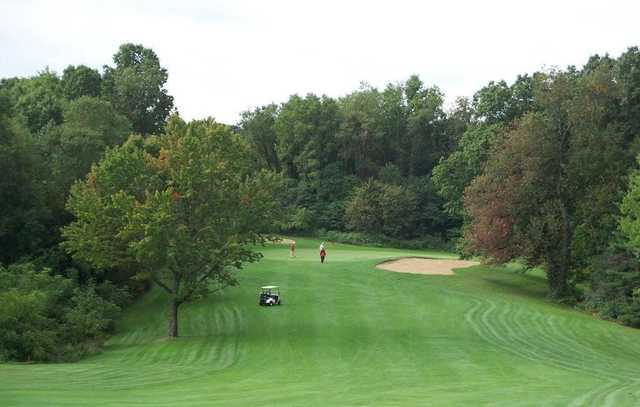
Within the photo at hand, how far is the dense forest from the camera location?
3353cm

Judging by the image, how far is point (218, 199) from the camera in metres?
34.2

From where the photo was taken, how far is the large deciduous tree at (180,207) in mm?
32562

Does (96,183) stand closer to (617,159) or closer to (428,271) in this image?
(428,271)

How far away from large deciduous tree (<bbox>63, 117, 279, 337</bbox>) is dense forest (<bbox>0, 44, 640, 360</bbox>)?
8 cm

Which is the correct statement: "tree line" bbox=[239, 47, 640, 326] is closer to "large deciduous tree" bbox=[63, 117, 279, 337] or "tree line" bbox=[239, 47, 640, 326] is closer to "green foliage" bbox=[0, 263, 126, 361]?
"large deciduous tree" bbox=[63, 117, 279, 337]

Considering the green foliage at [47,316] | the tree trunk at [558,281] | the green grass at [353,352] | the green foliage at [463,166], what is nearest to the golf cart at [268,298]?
the green grass at [353,352]

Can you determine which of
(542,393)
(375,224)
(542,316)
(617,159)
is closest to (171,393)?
(542,393)

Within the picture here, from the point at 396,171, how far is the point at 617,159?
4348 centimetres

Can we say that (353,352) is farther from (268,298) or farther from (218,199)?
(268,298)

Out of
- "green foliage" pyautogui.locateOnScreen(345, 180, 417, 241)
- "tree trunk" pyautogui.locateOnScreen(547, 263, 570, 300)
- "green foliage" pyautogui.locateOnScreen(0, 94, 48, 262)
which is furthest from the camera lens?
"green foliage" pyautogui.locateOnScreen(345, 180, 417, 241)

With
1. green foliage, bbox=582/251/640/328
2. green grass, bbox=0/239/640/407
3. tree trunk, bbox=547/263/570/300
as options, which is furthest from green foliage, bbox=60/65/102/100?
green foliage, bbox=582/251/640/328

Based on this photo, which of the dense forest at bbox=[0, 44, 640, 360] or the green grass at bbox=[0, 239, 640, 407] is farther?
the dense forest at bbox=[0, 44, 640, 360]

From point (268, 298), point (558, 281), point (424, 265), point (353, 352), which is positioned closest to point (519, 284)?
point (558, 281)

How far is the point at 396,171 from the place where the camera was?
90.9 meters
